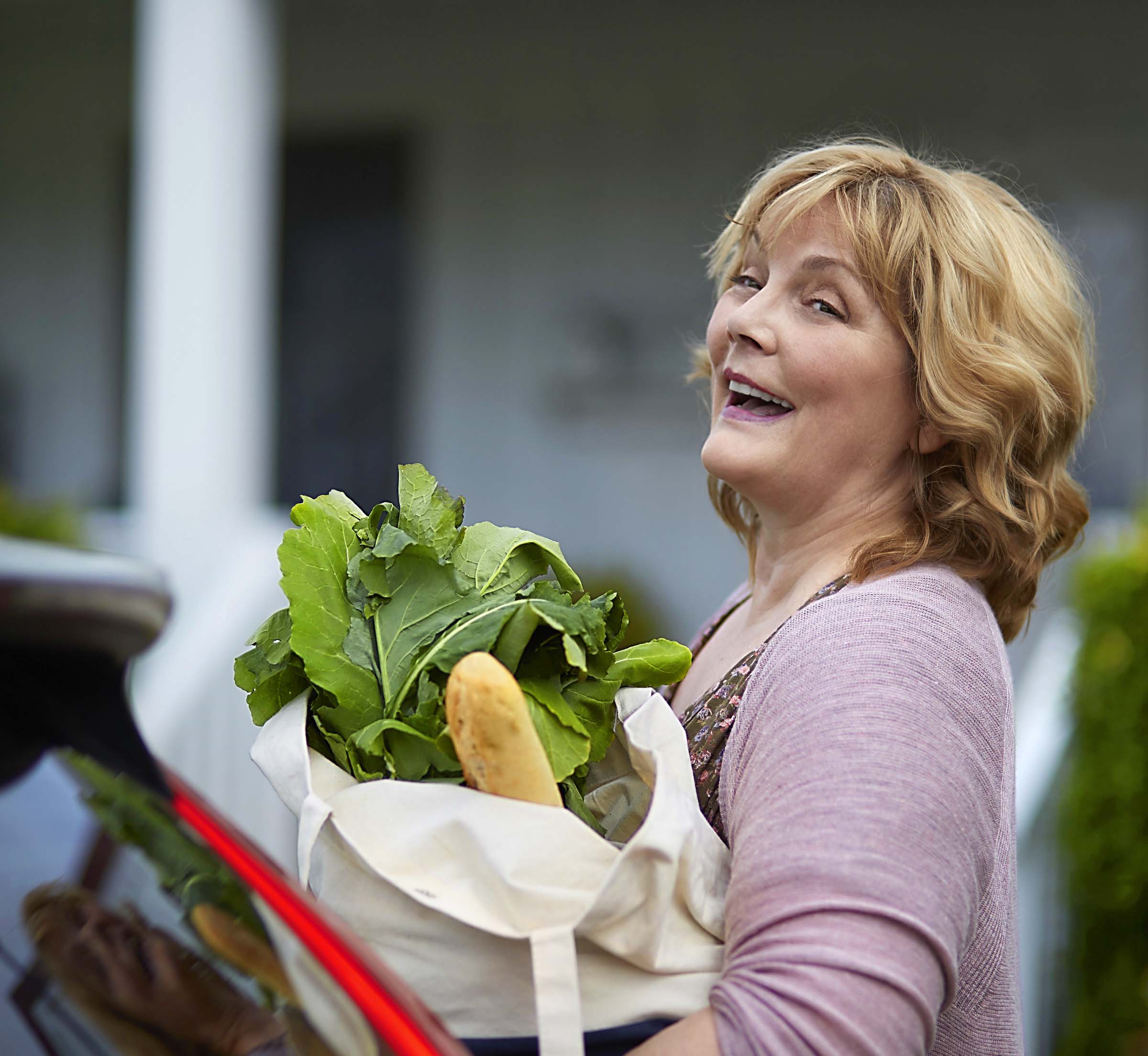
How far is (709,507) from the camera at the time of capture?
6.52 meters

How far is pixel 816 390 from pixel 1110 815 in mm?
2770

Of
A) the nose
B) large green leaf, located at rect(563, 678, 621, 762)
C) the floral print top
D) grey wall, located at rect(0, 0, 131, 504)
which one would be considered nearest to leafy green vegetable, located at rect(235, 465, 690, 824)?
large green leaf, located at rect(563, 678, 621, 762)

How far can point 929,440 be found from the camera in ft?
5.34

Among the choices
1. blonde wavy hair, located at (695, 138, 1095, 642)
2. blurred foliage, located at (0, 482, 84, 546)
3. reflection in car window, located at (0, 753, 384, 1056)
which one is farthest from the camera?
blurred foliage, located at (0, 482, 84, 546)

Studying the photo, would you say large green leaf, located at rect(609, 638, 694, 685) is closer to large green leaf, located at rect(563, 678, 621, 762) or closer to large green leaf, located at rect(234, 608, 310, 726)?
large green leaf, located at rect(563, 678, 621, 762)

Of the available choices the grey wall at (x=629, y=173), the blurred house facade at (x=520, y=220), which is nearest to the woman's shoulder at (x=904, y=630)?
the blurred house facade at (x=520, y=220)

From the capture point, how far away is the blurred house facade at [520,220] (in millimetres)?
6230

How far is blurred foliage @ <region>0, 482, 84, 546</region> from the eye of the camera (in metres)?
5.46

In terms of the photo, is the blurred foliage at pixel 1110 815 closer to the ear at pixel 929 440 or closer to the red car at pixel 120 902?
the ear at pixel 929 440

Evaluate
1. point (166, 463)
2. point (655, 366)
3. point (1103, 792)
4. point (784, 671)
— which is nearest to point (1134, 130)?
point (655, 366)

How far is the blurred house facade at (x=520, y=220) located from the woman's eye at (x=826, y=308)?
3907mm

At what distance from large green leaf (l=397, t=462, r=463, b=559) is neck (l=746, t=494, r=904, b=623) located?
1.69 ft

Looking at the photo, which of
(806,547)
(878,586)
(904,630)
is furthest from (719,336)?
(904,630)

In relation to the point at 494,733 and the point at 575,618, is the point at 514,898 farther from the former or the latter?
the point at 575,618
